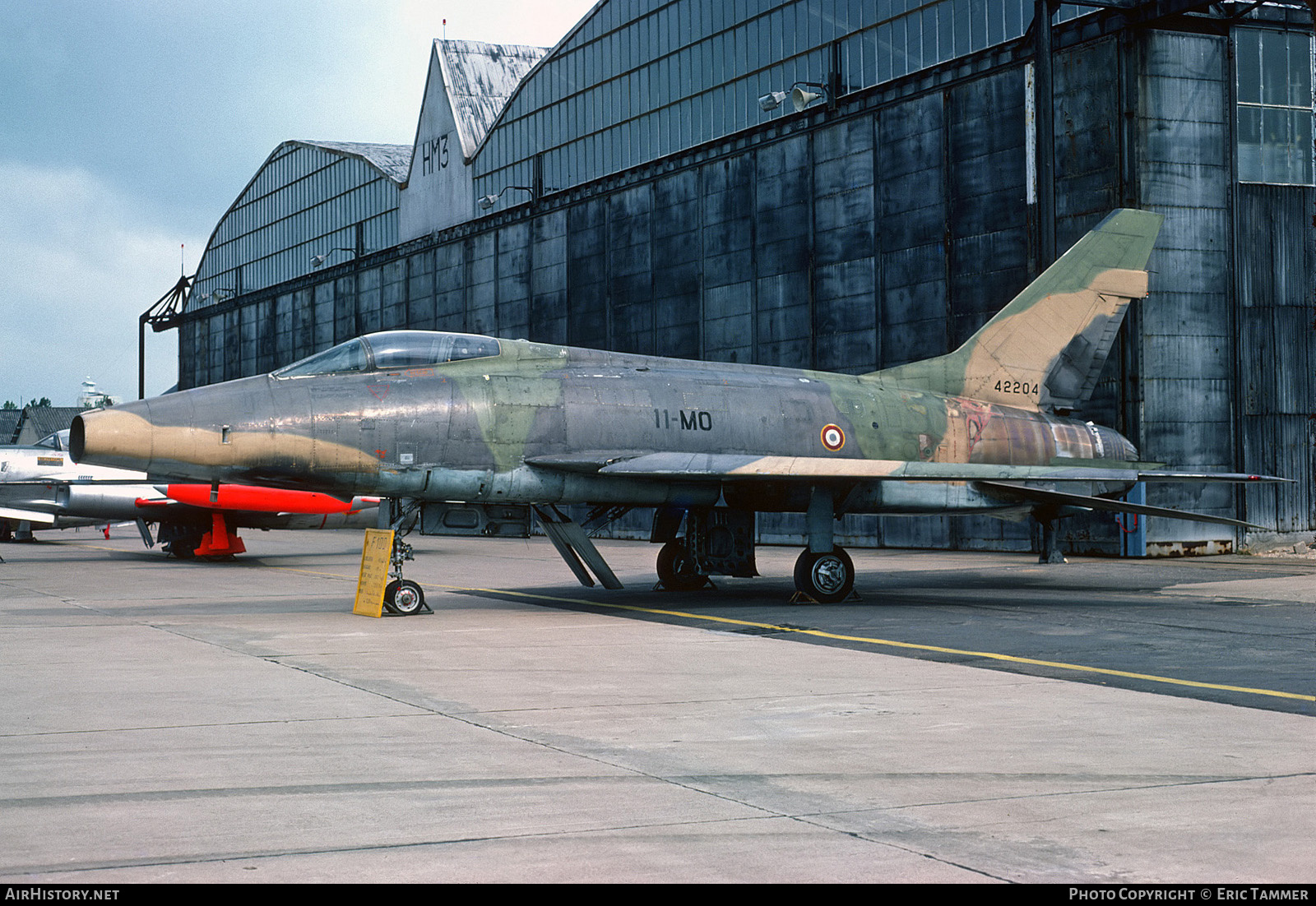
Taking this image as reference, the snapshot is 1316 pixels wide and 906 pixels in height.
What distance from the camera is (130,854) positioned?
4523 millimetres

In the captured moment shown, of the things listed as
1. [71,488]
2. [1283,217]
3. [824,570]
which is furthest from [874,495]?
[71,488]

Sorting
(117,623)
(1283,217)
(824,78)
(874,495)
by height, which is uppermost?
(824,78)

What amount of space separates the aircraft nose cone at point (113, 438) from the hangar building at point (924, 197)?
20.0 meters

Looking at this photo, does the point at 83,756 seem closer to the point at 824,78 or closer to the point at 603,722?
the point at 603,722

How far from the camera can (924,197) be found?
30.3 meters

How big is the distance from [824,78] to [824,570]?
22.0 meters

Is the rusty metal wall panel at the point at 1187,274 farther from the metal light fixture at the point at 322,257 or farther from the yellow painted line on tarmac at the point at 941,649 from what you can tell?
the metal light fixture at the point at 322,257

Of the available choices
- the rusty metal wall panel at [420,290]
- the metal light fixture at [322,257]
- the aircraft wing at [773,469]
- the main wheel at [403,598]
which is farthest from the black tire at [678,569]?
the metal light fixture at [322,257]

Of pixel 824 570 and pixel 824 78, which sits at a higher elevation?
pixel 824 78

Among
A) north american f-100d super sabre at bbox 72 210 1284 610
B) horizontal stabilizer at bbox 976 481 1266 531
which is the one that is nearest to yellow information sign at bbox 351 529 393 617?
north american f-100d super sabre at bbox 72 210 1284 610

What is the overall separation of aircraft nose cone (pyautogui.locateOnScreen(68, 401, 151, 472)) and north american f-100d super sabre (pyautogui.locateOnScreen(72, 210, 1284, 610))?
0.7 inches

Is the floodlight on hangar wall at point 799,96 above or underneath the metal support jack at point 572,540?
above

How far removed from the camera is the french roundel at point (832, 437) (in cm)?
1639

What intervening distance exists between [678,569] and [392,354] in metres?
5.71
